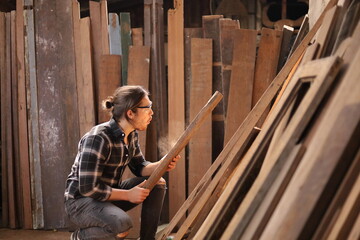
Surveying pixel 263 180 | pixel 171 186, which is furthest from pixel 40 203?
pixel 263 180

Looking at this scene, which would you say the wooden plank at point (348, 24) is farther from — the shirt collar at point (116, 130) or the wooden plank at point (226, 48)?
the wooden plank at point (226, 48)

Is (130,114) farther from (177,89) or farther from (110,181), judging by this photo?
(177,89)

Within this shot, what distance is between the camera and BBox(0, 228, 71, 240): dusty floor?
452cm

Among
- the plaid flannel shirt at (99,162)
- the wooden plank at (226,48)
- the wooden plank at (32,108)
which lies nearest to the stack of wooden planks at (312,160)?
the plaid flannel shirt at (99,162)

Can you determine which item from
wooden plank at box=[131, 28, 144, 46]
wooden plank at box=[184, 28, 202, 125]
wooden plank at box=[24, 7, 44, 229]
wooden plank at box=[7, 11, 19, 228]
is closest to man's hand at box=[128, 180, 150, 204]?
wooden plank at box=[184, 28, 202, 125]

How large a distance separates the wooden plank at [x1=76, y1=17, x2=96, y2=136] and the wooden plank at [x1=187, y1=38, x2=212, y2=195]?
100 cm

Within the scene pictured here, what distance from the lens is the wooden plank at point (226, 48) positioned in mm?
4301

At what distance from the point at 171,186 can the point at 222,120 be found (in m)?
0.83

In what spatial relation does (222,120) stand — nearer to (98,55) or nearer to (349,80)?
(98,55)

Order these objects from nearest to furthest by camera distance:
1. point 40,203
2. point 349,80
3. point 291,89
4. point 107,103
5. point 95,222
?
point 349,80, point 291,89, point 95,222, point 107,103, point 40,203

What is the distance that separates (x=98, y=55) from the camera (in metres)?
4.60

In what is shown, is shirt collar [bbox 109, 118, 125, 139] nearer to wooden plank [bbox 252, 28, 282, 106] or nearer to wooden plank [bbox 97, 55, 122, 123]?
wooden plank [bbox 97, 55, 122, 123]

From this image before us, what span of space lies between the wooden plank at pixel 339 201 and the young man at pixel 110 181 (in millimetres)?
1619

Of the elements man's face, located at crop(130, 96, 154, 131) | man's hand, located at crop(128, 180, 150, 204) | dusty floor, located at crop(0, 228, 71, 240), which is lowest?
dusty floor, located at crop(0, 228, 71, 240)
